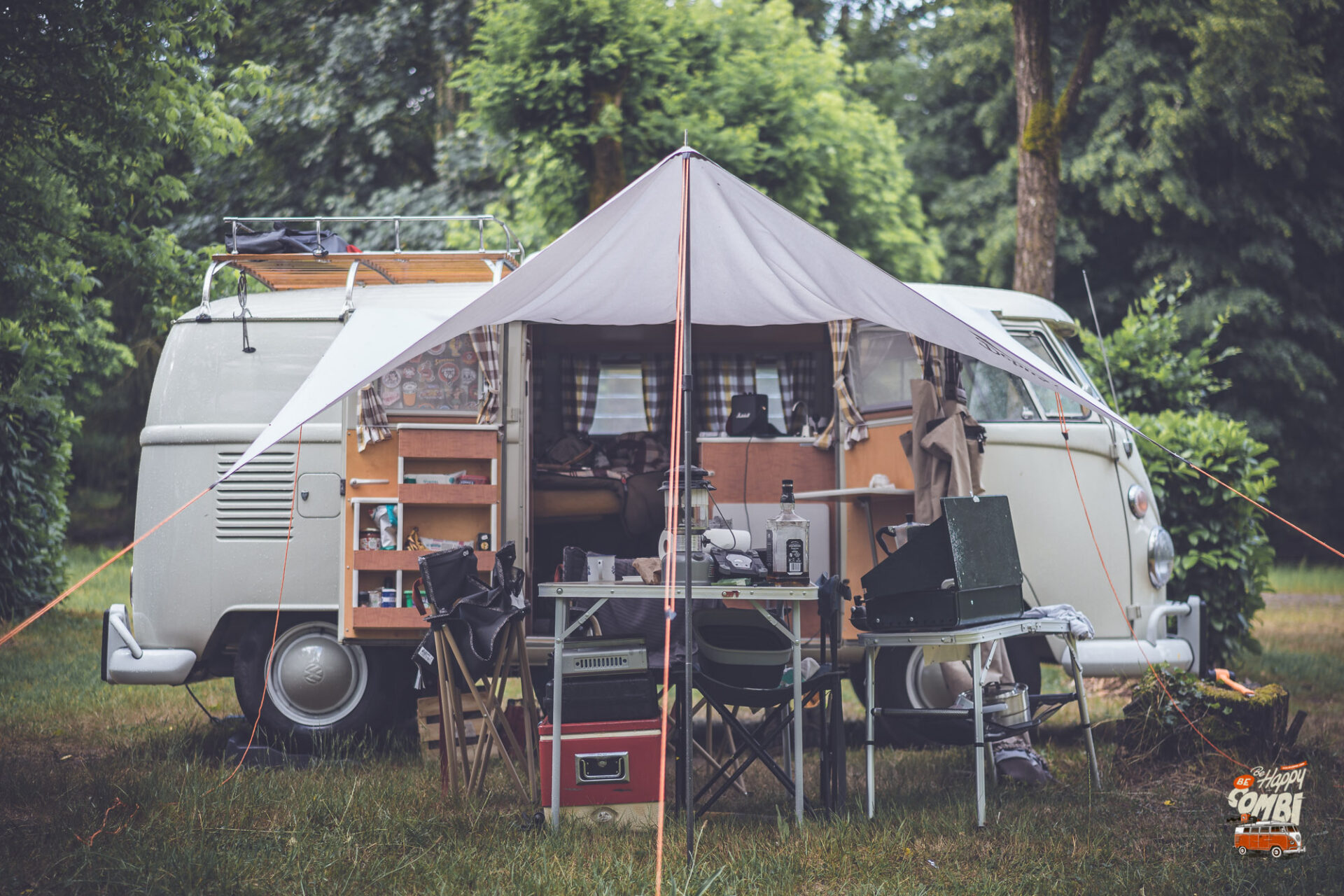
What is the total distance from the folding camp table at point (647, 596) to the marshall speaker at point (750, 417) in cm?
205

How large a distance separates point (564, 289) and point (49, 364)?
6191 mm

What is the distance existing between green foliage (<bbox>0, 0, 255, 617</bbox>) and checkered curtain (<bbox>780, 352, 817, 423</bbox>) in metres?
4.24

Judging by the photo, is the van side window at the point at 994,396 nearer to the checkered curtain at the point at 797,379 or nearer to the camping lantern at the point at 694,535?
the checkered curtain at the point at 797,379

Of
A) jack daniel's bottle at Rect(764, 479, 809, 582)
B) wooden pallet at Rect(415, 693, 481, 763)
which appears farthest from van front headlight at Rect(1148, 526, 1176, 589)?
wooden pallet at Rect(415, 693, 481, 763)

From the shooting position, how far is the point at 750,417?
6.42 meters

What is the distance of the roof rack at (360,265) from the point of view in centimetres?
583

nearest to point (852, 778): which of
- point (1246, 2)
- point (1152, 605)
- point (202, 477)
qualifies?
point (1152, 605)

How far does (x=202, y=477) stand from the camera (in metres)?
5.73

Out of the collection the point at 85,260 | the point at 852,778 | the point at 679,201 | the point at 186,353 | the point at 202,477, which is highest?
the point at 85,260

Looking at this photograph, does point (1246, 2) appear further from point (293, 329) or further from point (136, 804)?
point (136, 804)

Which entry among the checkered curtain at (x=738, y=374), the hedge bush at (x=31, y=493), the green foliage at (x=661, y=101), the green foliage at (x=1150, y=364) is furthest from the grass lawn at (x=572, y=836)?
the green foliage at (x=661, y=101)

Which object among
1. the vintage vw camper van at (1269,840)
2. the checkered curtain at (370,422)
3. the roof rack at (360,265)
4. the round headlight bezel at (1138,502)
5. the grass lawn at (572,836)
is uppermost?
the roof rack at (360,265)

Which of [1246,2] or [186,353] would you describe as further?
[1246,2]

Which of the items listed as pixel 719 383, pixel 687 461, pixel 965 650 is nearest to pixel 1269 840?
pixel 965 650
